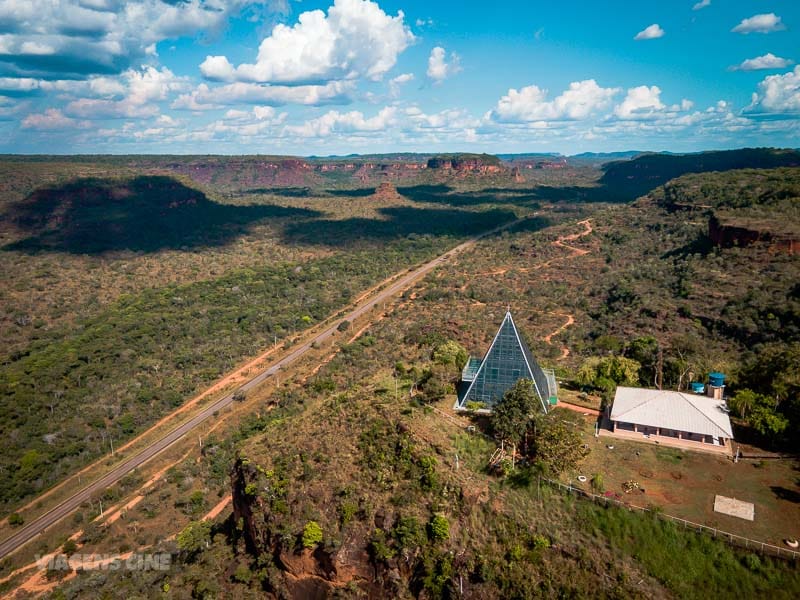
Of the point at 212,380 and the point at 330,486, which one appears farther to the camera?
the point at 212,380

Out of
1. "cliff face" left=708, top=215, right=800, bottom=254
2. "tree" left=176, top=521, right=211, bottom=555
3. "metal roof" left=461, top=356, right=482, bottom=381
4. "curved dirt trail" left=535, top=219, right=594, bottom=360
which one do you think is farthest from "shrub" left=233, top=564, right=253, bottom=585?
"cliff face" left=708, top=215, right=800, bottom=254

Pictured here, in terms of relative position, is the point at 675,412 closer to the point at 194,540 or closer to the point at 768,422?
the point at 768,422

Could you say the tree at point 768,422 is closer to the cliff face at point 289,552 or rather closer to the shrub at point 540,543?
the shrub at point 540,543

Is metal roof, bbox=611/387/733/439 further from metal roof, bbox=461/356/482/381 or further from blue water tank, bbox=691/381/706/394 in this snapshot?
metal roof, bbox=461/356/482/381

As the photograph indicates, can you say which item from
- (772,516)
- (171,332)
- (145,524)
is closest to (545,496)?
(772,516)

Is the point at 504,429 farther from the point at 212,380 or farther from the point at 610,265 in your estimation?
the point at 610,265

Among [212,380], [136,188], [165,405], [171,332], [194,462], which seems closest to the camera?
[194,462]

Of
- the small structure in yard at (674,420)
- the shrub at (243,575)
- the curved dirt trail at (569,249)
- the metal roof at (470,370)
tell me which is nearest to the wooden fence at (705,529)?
the small structure in yard at (674,420)
